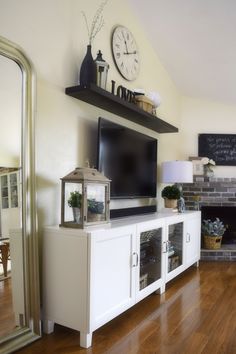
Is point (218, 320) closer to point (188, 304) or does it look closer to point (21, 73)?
point (188, 304)

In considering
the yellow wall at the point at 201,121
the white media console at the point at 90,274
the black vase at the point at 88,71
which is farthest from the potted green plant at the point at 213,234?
the black vase at the point at 88,71

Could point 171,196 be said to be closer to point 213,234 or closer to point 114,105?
point 213,234

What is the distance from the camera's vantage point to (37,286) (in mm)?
1875

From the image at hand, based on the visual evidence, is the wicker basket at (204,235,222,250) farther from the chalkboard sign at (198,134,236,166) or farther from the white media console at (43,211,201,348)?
the white media console at (43,211,201,348)

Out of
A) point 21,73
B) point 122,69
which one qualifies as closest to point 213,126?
point 122,69

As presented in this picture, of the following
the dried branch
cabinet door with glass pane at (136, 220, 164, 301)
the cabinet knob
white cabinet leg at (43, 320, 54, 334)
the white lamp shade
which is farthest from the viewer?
the white lamp shade

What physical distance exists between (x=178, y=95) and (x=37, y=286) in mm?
3474

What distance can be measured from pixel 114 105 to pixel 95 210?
102cm

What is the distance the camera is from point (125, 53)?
9.80ft

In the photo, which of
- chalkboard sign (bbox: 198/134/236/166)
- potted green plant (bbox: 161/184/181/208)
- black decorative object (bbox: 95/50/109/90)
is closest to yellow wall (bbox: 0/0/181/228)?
black decorative object (bbox: 95/50/109/90)

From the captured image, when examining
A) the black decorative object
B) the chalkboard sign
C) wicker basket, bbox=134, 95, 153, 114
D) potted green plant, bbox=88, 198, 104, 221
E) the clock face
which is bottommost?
potted green plant, bbox=88, 198, 104, 221

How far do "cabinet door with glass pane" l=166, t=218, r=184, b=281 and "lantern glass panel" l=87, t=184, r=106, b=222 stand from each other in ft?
3.06

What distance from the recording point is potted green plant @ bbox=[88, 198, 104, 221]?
200 centimetres

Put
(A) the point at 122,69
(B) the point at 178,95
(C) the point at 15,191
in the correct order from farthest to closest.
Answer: (B) the point at 178,95 < (A) the point at 122,69 < (C) the point at 15,191
